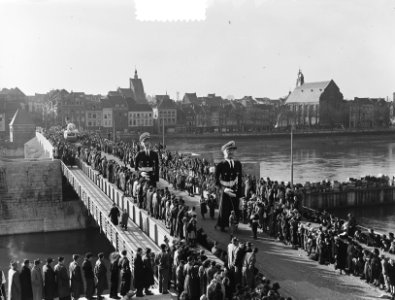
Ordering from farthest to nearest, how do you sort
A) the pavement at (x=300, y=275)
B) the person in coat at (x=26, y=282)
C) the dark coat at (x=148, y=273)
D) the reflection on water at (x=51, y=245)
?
the reflection on water at (x=51, y=245) < the pavement at (x=300, y=275) < the dark coat at (x=148, y=273) < the person in coat at (x=26, y=282)

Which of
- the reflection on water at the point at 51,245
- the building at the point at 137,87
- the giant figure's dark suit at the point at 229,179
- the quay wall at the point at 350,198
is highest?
the building at the point at 137,87

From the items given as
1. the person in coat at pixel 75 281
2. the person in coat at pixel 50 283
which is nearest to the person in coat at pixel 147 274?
the person in coat at pixel 75 281

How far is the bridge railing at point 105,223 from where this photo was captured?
17.1 meters

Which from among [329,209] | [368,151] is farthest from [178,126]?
[329,209]

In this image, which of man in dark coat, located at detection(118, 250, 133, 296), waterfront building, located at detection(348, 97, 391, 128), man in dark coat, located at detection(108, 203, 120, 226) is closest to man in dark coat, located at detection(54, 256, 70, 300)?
man in dark coat, located at detection(118, 250, 133, 296)

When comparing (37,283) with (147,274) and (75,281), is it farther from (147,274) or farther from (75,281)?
(147,274)

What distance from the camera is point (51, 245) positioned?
35906 millimetres

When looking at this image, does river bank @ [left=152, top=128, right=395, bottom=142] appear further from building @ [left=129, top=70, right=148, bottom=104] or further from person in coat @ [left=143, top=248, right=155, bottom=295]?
person in coat @ [left=143, top=248, right=155, bottom=295]

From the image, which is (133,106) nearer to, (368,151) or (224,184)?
(368,151)

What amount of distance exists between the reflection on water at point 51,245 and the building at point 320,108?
11635 cm

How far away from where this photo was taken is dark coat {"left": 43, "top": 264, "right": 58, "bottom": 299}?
12.4 m

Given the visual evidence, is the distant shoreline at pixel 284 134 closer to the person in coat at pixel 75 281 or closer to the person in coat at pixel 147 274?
the person in coat at pixel 75 281

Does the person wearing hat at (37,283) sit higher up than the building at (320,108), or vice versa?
the building at (320,108)

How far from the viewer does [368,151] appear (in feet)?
→ 301
